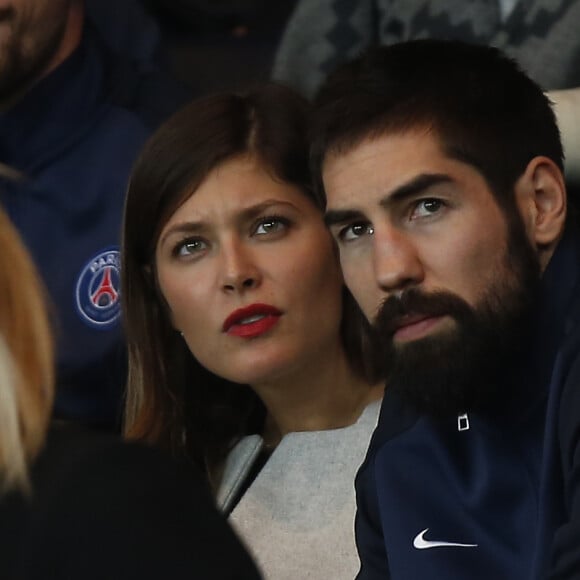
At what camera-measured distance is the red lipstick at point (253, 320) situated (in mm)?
1335

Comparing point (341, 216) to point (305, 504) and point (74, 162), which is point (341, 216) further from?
point (74, 162)

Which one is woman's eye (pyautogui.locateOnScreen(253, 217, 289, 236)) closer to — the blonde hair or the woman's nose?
the woman's nose

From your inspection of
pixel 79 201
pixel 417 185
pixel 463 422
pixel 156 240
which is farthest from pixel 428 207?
pixel 79 201

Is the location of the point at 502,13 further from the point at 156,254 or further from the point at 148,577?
the point at 148,577

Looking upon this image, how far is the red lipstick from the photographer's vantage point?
52.6 inches

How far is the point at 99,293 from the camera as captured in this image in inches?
62.3

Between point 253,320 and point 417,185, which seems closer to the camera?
point 417,185

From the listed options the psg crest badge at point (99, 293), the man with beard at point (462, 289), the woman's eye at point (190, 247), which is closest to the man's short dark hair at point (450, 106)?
the man with beard at point (462, 289)

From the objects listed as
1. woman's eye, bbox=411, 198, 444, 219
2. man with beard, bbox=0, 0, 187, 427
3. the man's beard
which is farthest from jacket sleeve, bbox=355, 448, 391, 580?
man with beard, bbox=0, 0, 187, 427

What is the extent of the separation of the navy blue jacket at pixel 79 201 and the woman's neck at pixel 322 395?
237mm

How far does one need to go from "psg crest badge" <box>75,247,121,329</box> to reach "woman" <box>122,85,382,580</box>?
116 millimetres

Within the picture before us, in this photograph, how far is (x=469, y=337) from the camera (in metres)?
1.10

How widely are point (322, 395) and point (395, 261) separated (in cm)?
35

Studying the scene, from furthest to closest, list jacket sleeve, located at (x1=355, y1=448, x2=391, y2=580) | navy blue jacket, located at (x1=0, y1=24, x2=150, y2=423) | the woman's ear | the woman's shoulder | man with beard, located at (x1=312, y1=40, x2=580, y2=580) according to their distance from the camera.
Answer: navy blue jacket, located at (x1=0, y1=24, x2=150, y2=423) < the woman's ear < jacket sleeve, located at (x1=355, y1=448, x2=391, y2=580) < man with beard, located at (x1=312, y1=40, x2=580, y2=580) < the woman's shoulder
